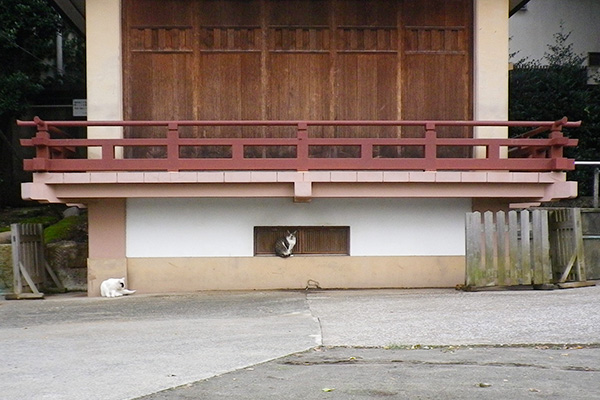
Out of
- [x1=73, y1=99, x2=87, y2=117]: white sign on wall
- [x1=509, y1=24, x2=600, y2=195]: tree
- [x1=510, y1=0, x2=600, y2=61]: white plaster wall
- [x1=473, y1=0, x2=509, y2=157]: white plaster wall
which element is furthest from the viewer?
[x1=510, y1=0, x2=600, y2=61]: white plaster wall

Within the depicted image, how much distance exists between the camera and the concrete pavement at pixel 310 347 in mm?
6773

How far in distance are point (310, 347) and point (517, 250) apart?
5.71m

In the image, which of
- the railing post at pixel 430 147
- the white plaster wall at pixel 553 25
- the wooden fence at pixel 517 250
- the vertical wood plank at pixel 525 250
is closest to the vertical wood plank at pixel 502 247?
the wooden fence at pixel 517 250

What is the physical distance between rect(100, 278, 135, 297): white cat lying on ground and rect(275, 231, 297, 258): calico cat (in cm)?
268

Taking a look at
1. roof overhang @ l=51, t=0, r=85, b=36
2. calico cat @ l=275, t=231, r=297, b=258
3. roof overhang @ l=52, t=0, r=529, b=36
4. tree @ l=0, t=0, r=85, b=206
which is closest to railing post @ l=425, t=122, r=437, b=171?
calico cat @ l=275, t=231, r=297, b=258

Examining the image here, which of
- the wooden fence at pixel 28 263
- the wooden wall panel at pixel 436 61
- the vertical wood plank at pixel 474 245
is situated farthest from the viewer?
the wooden wall panel at pixel 436 61

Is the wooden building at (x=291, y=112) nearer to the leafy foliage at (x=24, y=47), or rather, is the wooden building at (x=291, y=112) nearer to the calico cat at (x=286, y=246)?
the calico cat at (x=286, y=246)

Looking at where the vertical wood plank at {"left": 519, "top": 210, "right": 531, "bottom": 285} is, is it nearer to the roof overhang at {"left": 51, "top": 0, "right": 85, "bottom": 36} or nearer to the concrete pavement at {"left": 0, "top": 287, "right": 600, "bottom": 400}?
the concrete pavement at {"left": 0, "top": 287, "right": 600, "bottom": 400}

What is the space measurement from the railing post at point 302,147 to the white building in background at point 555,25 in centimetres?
1313

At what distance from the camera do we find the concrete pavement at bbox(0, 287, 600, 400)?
677cm

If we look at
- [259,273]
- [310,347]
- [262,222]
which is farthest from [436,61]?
[310,347]

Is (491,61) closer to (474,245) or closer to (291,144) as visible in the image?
(474,245)

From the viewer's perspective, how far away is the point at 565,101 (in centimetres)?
2064

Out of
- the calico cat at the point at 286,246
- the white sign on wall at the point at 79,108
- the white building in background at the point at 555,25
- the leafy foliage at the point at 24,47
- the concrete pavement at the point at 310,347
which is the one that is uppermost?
the white building in background at the point at 555,25
